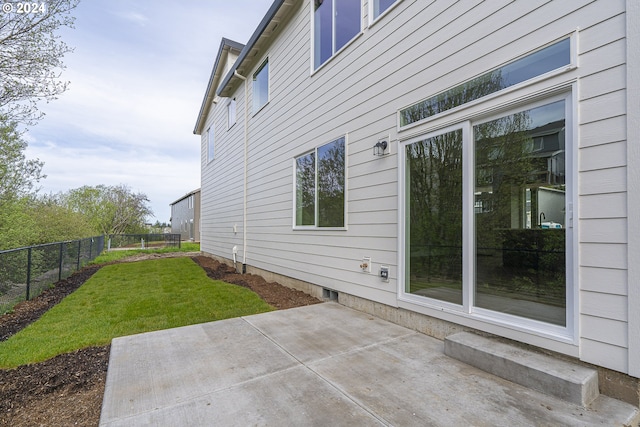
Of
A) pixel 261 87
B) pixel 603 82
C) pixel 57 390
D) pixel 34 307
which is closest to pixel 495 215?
pixel 603 82

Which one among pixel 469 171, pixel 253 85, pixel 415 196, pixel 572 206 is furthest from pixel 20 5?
pixel 572 206

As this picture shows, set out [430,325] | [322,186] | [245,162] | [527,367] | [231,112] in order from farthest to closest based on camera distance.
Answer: [231,112]
[245,162]
[322,186]
[430,325]
[527,367]

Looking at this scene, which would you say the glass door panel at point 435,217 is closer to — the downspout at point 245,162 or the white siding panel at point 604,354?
the white siding panel at point 604,354

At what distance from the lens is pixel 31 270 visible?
19.4 feet

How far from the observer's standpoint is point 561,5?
2.35 m

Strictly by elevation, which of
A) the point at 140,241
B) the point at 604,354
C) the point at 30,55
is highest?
the point at 30,55

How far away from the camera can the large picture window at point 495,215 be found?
7.95 feet

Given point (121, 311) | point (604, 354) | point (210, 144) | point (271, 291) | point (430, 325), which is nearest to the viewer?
point (604, 354)

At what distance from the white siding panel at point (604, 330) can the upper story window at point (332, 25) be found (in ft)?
14.8

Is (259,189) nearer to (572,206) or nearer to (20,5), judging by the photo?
(20,5)

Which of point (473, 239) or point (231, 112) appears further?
point (231, 112)

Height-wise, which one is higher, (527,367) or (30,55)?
(30,55)

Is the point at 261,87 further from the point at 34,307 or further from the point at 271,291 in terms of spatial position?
the point at 34,307

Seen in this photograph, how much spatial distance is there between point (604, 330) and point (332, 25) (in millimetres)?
5401
